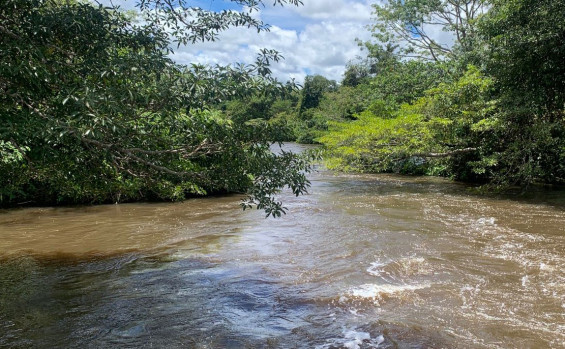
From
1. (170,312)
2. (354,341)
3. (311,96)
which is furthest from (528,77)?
(311,96)

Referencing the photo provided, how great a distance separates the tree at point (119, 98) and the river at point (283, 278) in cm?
177

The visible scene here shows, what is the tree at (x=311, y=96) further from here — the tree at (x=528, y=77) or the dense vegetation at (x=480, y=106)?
the tree at (x=528, y=77)

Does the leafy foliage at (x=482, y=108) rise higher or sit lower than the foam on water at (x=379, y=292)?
higher

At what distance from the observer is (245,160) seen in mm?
4031

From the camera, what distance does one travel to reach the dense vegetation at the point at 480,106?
40.3 ft

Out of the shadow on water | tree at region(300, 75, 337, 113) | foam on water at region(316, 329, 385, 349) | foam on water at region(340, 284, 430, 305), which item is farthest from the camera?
tree at region(300, 75, 337, 113)

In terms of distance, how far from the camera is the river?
4.87m

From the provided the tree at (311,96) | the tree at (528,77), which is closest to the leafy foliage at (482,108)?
the tree at (528,77)

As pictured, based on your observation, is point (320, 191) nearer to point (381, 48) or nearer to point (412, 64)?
point (412, 64)

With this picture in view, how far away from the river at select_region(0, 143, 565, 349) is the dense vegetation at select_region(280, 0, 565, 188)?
282cm

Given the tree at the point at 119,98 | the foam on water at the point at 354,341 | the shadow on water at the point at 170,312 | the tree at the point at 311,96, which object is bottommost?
the foam on water at the point at 354,341

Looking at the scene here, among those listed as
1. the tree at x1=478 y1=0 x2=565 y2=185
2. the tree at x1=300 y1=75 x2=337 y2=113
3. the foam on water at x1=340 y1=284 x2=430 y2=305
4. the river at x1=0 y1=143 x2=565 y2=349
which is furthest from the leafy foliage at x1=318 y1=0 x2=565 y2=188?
the tree at x1=300 y1=75 x2=337 y2=113

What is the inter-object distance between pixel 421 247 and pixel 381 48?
1807 centimetres

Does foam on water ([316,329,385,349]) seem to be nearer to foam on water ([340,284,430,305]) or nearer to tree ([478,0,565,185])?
foam on water ([340,284,430,305])
